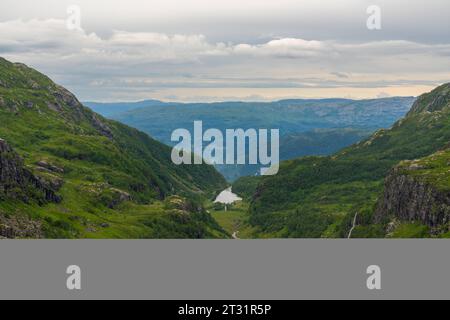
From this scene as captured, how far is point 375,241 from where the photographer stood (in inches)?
2894

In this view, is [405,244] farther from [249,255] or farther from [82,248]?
[82,248]

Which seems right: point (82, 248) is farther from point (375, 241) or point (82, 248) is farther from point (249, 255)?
point (375, 241)

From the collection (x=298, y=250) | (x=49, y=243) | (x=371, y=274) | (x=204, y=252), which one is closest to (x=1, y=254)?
(x=49, y=243)

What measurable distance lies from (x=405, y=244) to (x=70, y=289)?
1637 inches

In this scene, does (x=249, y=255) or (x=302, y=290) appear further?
(x=249, y=255)

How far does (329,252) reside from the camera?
71375 mm

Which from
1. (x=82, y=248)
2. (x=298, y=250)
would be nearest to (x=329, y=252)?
(x=298, y=250)
